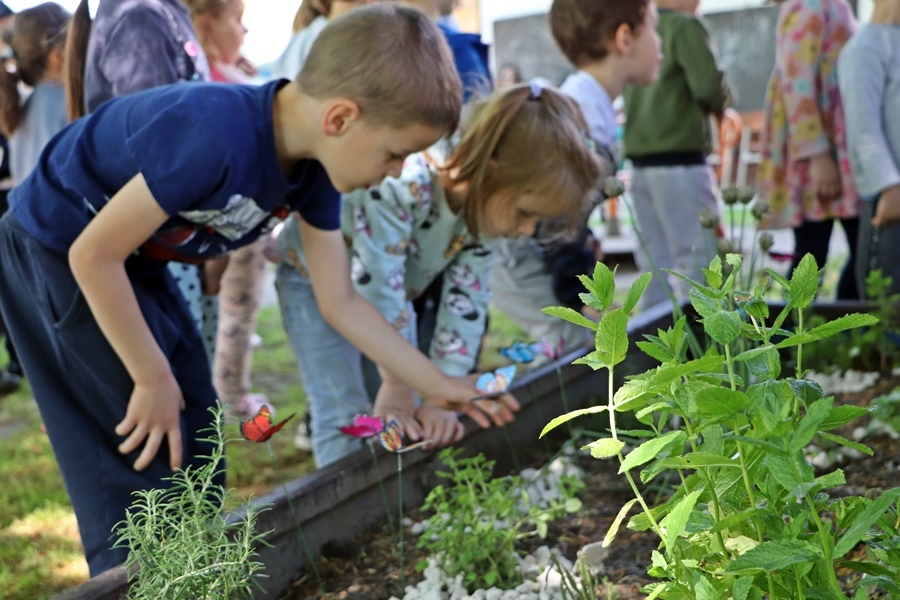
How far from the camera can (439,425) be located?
209 cm

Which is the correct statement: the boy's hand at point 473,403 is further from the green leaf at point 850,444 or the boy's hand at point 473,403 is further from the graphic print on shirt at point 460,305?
the green leaf at point 850,444

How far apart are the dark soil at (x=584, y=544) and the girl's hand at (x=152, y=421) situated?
38 centimetres

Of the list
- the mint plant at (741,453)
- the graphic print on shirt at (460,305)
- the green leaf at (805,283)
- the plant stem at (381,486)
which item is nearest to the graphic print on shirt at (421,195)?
the graphic print on shirt at (460,305)

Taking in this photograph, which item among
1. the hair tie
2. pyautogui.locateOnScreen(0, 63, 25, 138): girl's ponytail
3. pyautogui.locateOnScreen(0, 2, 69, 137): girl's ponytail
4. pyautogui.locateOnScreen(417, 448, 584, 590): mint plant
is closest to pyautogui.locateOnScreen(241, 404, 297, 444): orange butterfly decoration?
pyautogui.locateOnScreen(417, 448, 584, 590): mint plant

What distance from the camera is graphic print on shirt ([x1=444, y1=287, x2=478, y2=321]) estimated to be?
2539 mm

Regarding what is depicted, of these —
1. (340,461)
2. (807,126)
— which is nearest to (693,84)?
(807,126)

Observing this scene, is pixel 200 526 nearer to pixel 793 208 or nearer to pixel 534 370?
pixel 534 370

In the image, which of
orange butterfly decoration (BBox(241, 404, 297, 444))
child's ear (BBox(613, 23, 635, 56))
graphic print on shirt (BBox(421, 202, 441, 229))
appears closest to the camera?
orange butterfly decoration (BBox(241, 404, 297, 444))

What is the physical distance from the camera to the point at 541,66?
10.5 m

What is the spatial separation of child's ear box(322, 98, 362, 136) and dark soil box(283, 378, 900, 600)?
0.82m

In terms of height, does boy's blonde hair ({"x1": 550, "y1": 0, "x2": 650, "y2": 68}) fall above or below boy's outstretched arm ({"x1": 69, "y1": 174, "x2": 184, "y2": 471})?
above

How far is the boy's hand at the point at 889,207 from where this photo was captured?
3229 millimetres

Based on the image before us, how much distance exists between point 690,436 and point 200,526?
2.21ft

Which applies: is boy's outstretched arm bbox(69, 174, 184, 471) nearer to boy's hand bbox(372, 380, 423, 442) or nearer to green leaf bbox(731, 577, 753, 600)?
boy's hand bbox(372, 380, 423, 442)
